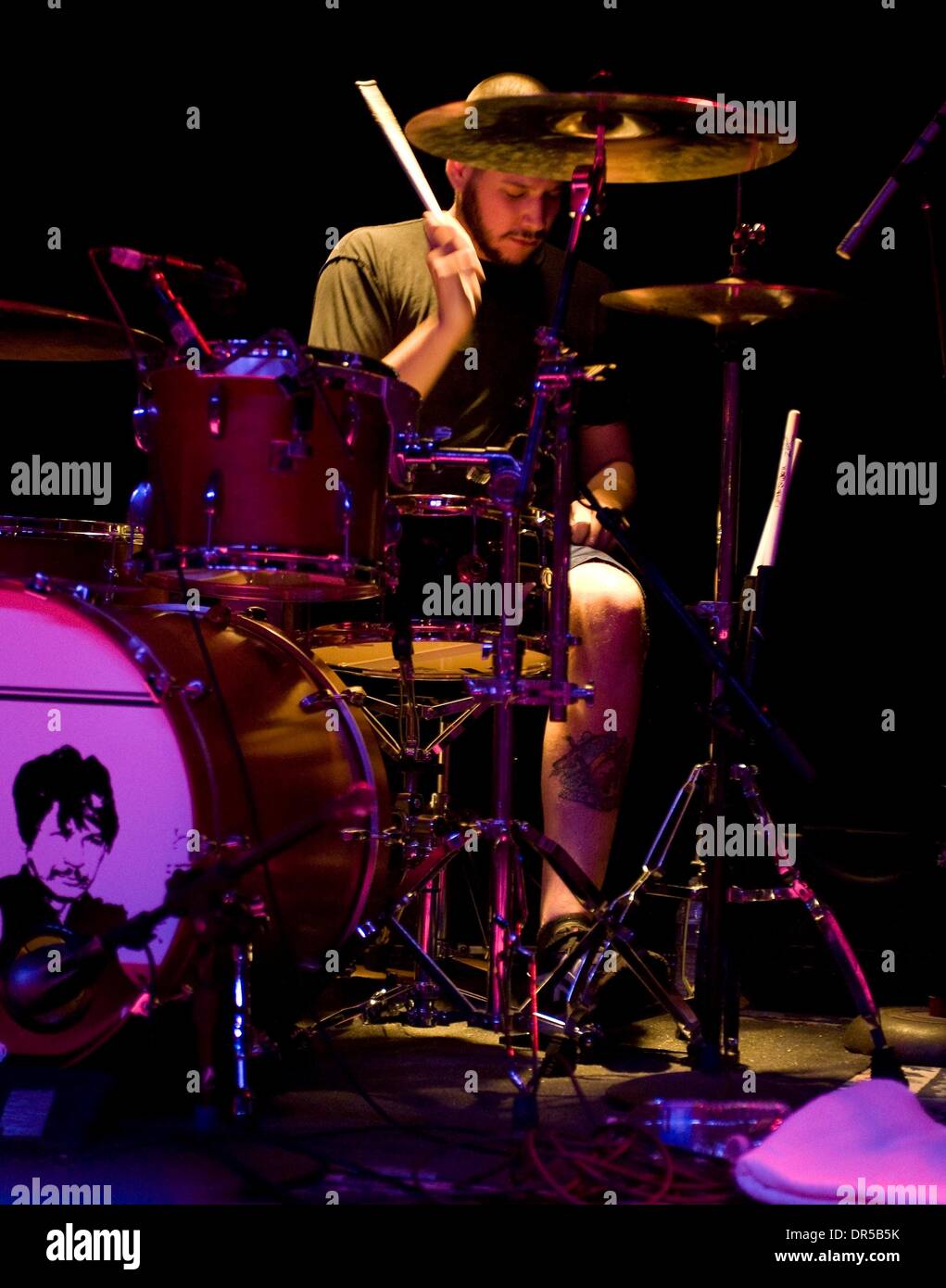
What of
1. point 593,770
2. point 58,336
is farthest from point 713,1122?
point 58,336

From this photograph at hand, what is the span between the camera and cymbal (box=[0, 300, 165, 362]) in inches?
121

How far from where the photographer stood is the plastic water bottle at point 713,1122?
232cm

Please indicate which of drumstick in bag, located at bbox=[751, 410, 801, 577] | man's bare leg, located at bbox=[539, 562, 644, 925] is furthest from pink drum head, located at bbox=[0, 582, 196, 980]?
drumstick in bag, located at bbox=[751, 410, 801, 577]

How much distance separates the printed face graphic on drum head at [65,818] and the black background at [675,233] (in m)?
1.90

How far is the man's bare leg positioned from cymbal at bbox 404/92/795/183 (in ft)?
3.02

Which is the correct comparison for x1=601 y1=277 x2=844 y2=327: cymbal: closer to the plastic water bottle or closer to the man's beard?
the man's beard

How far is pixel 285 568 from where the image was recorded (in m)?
2.67

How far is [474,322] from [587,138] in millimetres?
980

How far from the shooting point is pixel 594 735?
11.3ft

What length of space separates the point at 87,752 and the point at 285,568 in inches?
19.1

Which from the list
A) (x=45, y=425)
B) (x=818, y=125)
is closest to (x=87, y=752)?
(x=45, y=425)

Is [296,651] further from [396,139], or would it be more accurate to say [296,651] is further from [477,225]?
[477,225]
